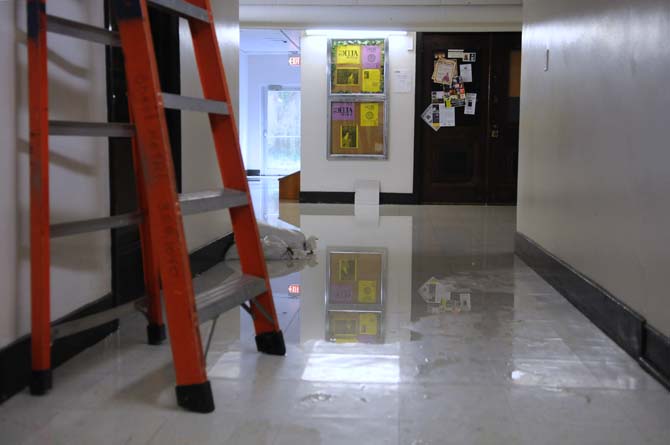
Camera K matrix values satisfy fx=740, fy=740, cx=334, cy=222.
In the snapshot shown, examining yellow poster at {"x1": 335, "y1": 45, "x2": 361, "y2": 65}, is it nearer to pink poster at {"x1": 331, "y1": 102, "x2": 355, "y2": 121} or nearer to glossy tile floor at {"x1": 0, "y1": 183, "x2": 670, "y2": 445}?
pink poster at {"x1": 331, "y1": 102, "x2": 355, "y2": 121}

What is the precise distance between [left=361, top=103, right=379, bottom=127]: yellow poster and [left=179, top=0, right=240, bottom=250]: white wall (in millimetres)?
4412

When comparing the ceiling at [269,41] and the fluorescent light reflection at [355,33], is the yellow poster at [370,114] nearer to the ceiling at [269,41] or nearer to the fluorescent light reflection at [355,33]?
the fluorescent light reflection at [355,33]

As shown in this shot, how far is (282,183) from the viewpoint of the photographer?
1008cm

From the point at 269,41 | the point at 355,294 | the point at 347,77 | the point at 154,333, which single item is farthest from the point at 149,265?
the point at 269,41

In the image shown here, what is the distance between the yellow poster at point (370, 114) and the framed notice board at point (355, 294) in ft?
14.6

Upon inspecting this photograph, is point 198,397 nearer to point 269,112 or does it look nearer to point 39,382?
point 39,382

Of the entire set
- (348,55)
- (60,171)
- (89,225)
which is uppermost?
(348,55)

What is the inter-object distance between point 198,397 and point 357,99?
25.5ft

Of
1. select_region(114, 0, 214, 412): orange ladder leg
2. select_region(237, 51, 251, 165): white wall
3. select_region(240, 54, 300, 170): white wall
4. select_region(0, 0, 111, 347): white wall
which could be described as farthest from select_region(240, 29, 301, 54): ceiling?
select_region(114, 0, 214, 412): orange ladder leg

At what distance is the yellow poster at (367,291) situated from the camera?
3.68 metres

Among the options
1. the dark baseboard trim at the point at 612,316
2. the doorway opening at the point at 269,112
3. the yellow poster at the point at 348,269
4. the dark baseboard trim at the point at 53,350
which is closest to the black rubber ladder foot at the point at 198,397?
the dark baseboard trim at the point at 53,350

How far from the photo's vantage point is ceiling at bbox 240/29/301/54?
41.9ft

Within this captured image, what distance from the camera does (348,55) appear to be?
953 centimetres

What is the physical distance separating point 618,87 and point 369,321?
1.41 m
